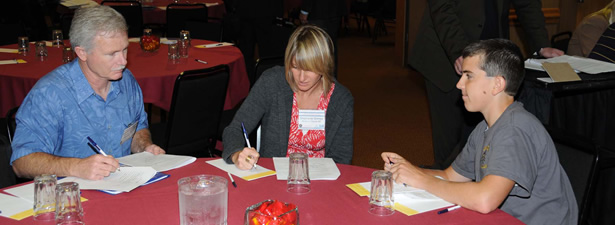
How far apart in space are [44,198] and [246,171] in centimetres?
71

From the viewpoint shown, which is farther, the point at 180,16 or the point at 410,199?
the point at 180,16

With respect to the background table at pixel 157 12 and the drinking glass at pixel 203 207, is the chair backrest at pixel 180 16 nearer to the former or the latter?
the background table at pixel 157 12

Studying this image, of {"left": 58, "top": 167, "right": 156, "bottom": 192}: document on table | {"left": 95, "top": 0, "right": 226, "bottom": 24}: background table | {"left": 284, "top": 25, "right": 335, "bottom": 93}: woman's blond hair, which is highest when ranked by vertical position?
{"left": 284, "top": 25, "right": 335, "bottom": 93}: woman's blond hair

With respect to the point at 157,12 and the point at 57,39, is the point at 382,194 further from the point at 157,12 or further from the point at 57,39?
the point at 157,12

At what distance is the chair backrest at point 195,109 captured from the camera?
11.2 feet

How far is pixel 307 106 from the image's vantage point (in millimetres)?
2889

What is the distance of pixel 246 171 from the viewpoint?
226cm

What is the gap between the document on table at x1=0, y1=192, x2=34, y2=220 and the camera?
182cm

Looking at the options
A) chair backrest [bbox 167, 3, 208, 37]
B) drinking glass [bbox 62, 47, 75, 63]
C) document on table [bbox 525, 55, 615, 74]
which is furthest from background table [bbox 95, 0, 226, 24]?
document on table [bbox 525, 55, 615, 74]

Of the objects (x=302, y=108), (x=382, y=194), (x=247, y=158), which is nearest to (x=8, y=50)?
(x=302, y=108)

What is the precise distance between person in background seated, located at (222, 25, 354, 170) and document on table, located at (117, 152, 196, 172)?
419 millimetres

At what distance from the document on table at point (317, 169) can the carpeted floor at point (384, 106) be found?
7.73 ft

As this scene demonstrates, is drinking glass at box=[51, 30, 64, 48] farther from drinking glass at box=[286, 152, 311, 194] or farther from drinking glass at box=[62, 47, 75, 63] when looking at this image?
drinking glass at box=[286, 152, 311, 194]

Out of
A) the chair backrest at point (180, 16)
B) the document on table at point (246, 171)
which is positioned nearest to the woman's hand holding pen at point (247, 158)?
the document on table at point (246, 171)
